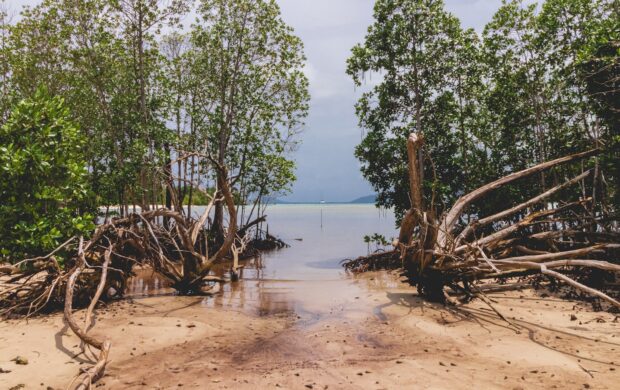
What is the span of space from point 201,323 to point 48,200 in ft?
13.6

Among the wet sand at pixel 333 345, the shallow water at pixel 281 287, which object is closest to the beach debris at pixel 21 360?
the wet sand at pixel 333 345

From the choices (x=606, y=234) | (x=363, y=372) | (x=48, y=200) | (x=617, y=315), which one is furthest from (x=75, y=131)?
(x=606, y=234)

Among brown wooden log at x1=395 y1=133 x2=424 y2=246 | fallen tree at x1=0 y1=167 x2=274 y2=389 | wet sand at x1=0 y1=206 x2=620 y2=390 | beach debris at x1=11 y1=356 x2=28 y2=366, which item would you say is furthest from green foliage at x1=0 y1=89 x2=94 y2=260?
brown wooden log at x1=395 y1=133 x2=424 y2=246

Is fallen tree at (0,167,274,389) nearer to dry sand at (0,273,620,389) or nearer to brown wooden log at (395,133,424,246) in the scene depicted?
dry sand at (0,273,620,389)

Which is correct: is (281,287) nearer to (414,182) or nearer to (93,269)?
(93,269)

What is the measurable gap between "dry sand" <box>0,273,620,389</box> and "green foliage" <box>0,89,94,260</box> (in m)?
1.68

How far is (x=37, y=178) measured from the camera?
7.87 m

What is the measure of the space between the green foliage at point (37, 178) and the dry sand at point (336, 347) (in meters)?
1.68

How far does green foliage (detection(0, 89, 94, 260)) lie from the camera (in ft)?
25.0

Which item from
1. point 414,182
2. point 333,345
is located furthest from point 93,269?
point 414,182

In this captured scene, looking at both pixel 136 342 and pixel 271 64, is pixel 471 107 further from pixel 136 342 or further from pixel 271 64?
pixel 136 342

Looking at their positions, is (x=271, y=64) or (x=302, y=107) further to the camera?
(x=302, y=107)

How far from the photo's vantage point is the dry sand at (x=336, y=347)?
195 inches

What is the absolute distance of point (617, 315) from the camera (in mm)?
7379
